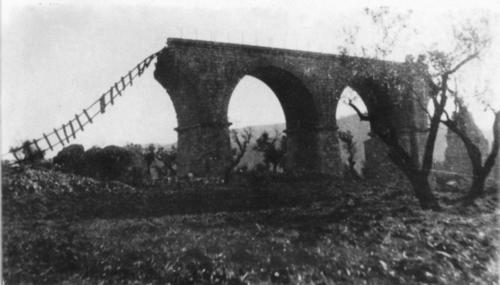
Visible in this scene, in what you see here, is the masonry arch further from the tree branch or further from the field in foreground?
the field in foreground

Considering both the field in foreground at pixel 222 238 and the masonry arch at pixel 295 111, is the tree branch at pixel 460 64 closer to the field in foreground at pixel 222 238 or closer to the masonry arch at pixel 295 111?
the field in foreground at pixel 222 238

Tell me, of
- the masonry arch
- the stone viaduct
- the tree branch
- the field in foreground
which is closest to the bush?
the stone viaduct

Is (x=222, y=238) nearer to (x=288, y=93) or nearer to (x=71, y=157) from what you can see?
(x=288, y=93)

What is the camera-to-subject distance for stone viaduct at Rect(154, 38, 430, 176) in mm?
15039

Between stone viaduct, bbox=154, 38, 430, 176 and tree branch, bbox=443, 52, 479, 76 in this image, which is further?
stone viaduct, bbox=154, 38, 430, 176

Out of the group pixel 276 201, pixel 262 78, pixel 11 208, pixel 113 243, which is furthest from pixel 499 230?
pixel 262 78

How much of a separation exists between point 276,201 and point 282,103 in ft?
26.5

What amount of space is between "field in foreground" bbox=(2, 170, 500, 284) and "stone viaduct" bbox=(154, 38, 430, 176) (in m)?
3.82

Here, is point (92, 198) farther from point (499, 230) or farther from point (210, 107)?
point (499, 230)

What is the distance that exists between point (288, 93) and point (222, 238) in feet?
40.1

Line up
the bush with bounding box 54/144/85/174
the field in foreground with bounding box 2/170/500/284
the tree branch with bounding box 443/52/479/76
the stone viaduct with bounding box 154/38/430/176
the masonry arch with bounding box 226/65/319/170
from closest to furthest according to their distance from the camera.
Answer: the field in foreground with bounding box 2/170/500/284 → the tree branch with bounding box 443/52/479/76 → the stone viaduct with bounding box 154/38/430/176 → the masonry arch with bounding box 226/65/319/170 → the bush with bounding box 54/144/85/174

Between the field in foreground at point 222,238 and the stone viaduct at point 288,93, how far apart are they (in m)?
3.82

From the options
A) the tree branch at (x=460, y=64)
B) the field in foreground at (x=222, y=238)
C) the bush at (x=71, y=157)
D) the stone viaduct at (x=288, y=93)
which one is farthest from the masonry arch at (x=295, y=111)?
the bush at (x=71, y=157)

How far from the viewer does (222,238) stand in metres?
7.13
